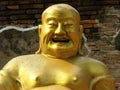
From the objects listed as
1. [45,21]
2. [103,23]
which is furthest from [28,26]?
[45,21]

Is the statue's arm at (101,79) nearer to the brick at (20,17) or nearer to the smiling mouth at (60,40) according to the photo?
the smiling mouth at (60,40)

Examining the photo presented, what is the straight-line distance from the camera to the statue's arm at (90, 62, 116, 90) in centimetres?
294

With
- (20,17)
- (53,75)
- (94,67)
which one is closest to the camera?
(53,75)

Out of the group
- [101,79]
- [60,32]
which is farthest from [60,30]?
[101,79]

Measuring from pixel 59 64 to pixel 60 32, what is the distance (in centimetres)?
15

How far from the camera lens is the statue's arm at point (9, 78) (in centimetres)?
291

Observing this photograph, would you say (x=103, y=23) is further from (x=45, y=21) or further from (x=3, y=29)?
(x=45, y=21)

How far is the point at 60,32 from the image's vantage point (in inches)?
115

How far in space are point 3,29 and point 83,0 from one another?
2.04 ft

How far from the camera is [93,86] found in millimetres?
2941

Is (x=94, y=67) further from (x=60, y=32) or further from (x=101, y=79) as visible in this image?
(x=60, y=32)

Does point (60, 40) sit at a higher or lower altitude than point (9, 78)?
higher

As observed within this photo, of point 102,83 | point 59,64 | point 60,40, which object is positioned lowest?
point 102,83

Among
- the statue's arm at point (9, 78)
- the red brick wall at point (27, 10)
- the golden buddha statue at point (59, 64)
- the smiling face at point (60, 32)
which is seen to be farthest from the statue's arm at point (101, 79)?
the red brick wall at point (27, 10)
